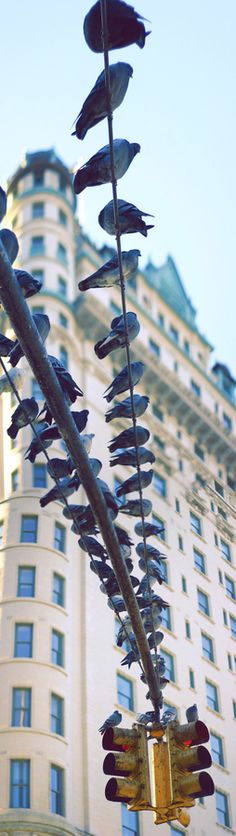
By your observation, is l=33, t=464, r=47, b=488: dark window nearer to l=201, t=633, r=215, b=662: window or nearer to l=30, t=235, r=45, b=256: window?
l=201, t=633, r=215, b=662: window

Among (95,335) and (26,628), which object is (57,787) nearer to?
(26,628)

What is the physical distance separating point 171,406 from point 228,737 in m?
18.2

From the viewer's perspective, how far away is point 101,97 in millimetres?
10398

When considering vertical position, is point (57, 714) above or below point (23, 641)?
below

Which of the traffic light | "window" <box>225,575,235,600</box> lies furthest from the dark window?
the traffic light

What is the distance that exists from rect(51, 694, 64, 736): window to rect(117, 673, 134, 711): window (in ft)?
12.5

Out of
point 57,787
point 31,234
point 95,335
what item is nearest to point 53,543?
point 57,787

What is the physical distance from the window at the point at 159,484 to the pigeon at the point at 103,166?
4337 cm

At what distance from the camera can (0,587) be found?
42031 mm

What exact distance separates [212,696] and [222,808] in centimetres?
516

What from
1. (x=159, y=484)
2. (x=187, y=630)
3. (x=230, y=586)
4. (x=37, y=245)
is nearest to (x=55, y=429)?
(x=187, y=630)

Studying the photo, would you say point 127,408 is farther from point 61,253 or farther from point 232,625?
point 61,253

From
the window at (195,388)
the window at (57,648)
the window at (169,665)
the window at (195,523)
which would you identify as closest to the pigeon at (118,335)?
the window at (57,648)

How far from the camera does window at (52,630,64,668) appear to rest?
41250 millimetres
